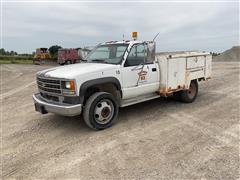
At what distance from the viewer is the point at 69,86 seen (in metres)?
4.79

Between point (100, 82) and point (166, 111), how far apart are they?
2319 millimetres

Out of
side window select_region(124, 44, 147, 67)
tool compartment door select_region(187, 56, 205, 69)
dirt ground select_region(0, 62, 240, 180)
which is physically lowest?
dirt ground select_region(0, 62, 240, 180)

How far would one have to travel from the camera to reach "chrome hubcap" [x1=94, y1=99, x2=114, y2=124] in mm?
5238

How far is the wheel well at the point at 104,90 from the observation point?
5.36 meters

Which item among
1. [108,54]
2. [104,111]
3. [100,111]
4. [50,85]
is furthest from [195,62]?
[50,85]

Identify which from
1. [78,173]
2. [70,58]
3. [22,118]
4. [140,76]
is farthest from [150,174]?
[70,58]

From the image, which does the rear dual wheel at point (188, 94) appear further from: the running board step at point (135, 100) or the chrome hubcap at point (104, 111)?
A: the chrome hubcap at point (104, 111)

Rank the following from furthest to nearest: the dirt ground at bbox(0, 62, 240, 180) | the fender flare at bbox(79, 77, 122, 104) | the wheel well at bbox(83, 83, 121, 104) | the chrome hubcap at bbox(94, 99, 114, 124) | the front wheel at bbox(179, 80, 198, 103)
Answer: the front wheel at bbox(179, 80, 198, 103)
the wheel well at bbox(83, 83, 121, 104)
the chrome hubcap at bbox(94, 99, 114, 124)
the fender flare at bbox(79, 77, 122, 104)
the dirt ground at bbox(0, 62, 240, 180)

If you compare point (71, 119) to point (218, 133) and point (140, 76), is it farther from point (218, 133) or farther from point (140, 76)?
point (218, 133)

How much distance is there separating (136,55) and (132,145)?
96.7 inches

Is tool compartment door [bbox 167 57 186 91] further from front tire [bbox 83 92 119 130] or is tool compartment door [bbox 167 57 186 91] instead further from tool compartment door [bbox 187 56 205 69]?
front tire [bbox 83 92 119 130]

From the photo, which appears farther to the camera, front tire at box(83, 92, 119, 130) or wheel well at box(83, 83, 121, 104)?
wheel well at box(83, 83, 121, 104)

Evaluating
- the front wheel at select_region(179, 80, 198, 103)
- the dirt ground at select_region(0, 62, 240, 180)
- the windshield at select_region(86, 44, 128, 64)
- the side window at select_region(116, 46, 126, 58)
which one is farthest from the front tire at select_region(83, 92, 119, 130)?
the front wheel at select_region(179, 80, 198, 103)

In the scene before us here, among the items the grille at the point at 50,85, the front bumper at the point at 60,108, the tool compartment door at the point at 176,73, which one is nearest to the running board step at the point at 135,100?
the tool compartment door at the point at 176,73
